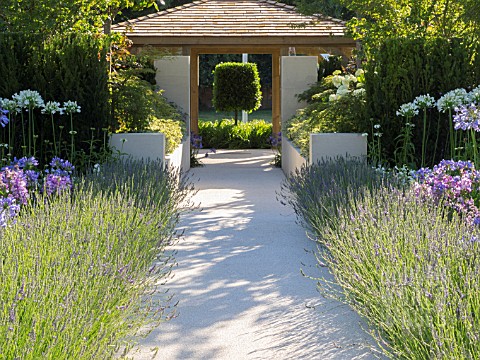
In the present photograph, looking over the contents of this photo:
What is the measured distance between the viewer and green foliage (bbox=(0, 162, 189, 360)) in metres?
3.18

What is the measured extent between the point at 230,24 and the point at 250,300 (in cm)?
1228

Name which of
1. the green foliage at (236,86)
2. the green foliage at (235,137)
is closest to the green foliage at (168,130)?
the green foliage at (235,137)

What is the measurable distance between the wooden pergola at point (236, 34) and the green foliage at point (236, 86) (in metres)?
4.41

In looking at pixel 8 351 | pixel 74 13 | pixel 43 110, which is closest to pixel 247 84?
pixel 74 13

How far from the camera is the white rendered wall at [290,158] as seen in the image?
11.4 metres

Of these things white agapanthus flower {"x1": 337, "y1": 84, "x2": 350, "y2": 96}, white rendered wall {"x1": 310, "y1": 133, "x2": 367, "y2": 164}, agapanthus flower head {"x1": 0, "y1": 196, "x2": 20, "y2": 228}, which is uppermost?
white agapanthus flower {"x1": 337, "y1": 84, "x2": 350, "y2": 96}

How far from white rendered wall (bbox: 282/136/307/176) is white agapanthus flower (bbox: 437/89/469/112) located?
2.05 meters

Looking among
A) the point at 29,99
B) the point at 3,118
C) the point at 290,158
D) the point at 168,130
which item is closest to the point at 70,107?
the point at 29,99

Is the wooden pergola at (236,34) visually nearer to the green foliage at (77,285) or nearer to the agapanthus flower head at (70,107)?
the agapanthus flower head at (70,107)

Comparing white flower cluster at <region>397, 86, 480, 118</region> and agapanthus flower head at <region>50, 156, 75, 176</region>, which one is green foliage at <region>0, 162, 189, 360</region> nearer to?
agapanthus flower head at <region>50, 156, 75, 176</region>

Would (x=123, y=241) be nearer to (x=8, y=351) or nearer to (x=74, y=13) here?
(x=8, y=351)

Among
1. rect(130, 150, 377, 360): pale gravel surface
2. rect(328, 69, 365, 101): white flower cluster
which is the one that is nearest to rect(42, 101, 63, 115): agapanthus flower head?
rect(130, 150, 377, 360): pale gravel surface

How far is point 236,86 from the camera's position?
22516 millimetres

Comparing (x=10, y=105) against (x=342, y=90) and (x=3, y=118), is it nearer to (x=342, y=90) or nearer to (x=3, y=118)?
(x=3, y=118)
